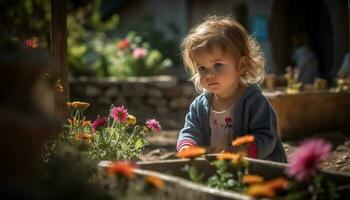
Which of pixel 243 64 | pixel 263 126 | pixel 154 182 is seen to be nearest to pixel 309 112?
pixel 243 64

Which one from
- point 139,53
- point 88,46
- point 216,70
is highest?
point 88,46

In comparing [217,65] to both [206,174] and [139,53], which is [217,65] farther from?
[139,53]

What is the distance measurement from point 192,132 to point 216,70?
1.31 feet

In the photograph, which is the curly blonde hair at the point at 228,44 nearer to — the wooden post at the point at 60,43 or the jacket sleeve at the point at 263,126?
the jacket sleeve at the point at 263,126

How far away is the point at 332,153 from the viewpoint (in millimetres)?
5984

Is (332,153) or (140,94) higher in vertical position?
(140,94)

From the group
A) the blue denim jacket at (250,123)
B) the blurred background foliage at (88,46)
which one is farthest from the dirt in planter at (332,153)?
the blurred background foliage at (88,46)

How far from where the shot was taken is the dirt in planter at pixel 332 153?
5.32 meters

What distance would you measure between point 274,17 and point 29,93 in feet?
39.5

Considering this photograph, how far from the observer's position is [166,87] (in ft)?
39.3

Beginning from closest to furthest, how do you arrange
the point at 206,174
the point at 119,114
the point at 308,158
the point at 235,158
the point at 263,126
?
the point at 308,158 < the point at 235,158 < the point at 206,174 < the point at 263,126 < the point at 119,114

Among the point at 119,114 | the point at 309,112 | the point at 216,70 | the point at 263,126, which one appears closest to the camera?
the point at 263,126

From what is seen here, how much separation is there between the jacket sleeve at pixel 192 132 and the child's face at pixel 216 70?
22 centimetres

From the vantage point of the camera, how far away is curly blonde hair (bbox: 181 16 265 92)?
3.79 metres
